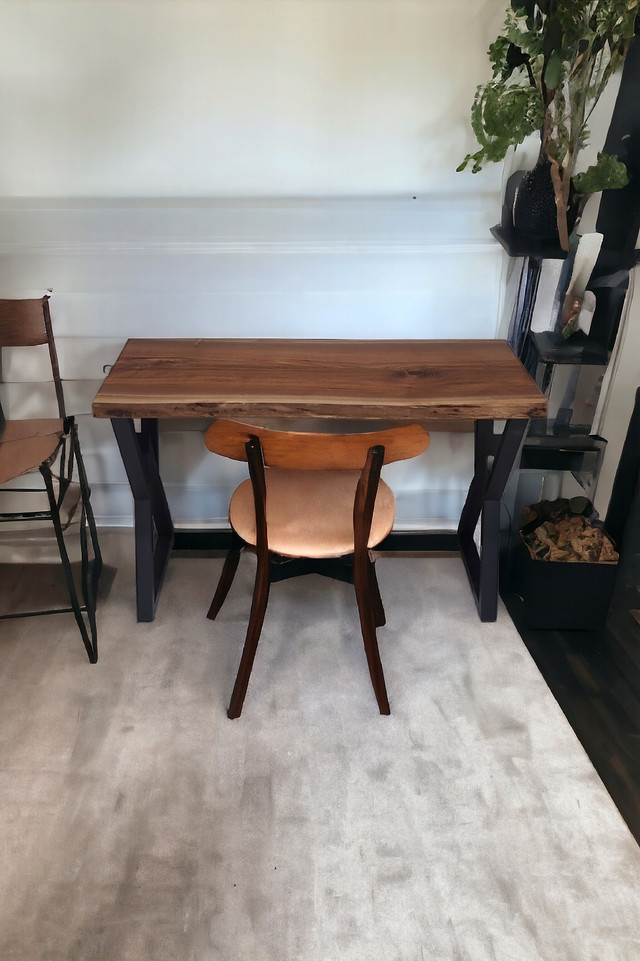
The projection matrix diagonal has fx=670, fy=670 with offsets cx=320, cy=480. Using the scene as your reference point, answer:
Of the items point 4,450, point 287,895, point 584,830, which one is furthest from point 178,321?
point 584,830

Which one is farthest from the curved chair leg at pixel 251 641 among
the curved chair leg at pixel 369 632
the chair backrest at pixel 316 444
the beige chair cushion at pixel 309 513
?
the chair backrest at pixel 316 444

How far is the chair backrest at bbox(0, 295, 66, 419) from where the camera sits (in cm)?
193

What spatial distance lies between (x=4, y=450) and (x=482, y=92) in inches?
64.2

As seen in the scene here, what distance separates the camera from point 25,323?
6.35ft

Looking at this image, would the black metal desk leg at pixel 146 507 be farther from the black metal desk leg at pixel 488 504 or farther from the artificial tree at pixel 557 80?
the artificial tree at pixel 557 80

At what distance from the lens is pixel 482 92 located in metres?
1.82

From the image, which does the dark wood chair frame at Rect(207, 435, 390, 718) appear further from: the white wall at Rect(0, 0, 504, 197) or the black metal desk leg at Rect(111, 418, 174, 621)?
the white wall at Rect(0, 0, 504, 197)

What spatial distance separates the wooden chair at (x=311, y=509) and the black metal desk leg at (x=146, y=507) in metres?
0.20

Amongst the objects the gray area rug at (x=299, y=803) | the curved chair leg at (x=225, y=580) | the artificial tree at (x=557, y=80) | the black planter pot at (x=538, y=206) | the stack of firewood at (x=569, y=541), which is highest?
the artificial tree at (x=557, y=80)

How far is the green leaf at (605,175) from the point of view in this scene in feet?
5.27

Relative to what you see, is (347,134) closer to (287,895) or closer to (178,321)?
(178,321)

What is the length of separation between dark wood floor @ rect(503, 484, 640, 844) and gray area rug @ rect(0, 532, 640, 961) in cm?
6

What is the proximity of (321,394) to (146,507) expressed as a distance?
625mm

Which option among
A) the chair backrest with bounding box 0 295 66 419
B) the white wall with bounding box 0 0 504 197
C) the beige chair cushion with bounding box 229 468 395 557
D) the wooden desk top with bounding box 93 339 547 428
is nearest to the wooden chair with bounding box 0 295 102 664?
the chair backrest with bounding box 0 295 66 419
